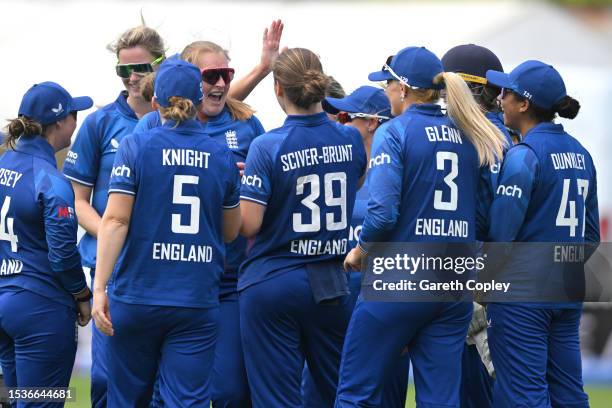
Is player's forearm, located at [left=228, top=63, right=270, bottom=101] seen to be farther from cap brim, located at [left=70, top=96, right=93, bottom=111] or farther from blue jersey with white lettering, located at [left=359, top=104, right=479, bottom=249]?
blue jersey with white lettering, located at [left=359, top=104, right=479, bottom=249]

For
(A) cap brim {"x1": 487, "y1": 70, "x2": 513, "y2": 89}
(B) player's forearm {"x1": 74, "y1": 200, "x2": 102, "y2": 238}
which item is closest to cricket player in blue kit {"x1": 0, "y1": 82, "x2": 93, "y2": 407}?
(B) player's forearm {"x1": 74, "y1": 200, "x2": 102, "y2": 238}

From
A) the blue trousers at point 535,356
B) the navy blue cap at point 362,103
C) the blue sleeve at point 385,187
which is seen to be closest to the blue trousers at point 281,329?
the blue sleeve at point 385,187

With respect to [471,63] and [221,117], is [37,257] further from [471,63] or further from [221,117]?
[471,63]

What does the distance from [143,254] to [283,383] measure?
1.09 meters

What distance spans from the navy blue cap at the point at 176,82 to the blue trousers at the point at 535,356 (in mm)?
2014

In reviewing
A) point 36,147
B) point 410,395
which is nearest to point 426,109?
point 36,147

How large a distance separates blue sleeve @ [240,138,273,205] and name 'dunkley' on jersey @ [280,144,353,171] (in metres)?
0.09

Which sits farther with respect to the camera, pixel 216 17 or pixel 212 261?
pixel 216 17

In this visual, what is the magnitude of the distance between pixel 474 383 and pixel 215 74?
7.77ft

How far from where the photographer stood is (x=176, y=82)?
6.13m

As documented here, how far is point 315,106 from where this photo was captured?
6551 millimetres

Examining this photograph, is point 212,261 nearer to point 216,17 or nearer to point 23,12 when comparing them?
point 216,17

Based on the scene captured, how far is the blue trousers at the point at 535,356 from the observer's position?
Result: 662cm

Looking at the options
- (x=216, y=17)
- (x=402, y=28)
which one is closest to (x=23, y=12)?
(x=216, y=17)
